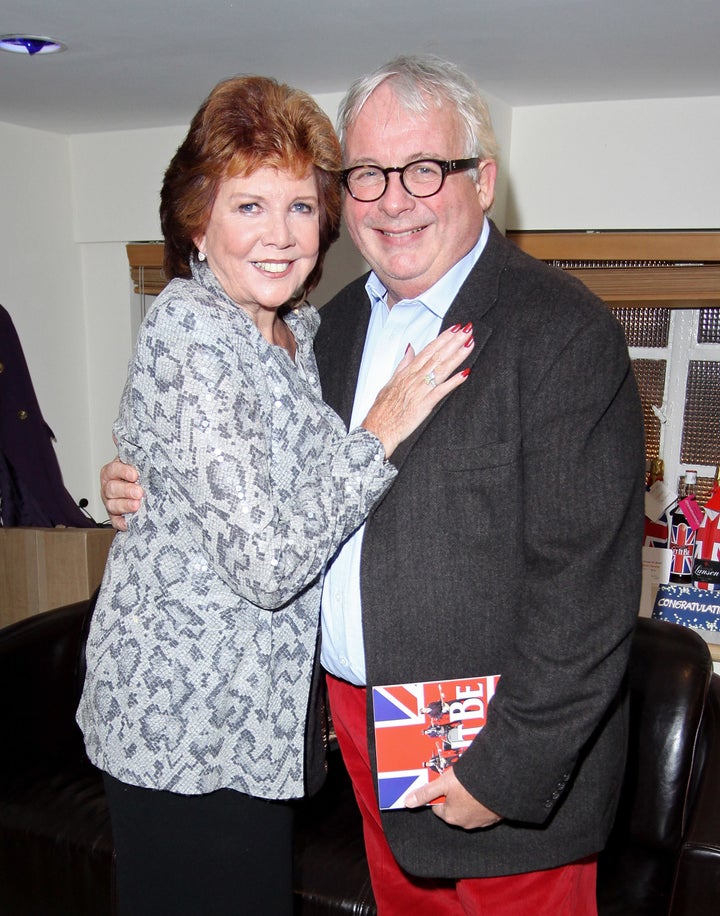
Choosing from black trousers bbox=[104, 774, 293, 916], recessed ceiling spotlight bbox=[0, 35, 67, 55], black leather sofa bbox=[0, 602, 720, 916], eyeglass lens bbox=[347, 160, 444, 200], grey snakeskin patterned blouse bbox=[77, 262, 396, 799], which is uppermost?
recessed ceiling spotlight bbox=[0, 35, 67, 55]

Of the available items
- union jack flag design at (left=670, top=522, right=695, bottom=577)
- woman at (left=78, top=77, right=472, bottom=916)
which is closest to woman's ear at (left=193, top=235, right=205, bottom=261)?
woman at (left=78, top=77, right=472, bottom=916)

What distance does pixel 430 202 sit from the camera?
128cm

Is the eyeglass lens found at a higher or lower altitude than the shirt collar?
higher

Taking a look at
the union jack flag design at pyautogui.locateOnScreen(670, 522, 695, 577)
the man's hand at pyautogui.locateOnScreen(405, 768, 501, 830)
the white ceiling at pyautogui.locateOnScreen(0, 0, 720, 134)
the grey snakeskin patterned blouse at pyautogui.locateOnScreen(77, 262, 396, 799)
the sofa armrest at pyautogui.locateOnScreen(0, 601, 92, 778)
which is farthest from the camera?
the union jack flag design at pyautogui.locateOnScreen(670, 522, 695, 577)

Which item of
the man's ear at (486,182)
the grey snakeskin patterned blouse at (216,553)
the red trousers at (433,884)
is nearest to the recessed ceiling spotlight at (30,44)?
the grey snakeskin patterned blouse at (216,553)

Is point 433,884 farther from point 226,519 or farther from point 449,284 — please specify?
point 449,284

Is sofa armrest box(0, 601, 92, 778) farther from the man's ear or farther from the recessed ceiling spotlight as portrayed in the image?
the man's ear

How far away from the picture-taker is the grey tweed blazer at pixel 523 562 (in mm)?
1113

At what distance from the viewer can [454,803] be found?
1199 mm

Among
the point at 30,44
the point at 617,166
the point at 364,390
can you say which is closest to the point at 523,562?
the point at 364,390

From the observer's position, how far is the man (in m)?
1.12

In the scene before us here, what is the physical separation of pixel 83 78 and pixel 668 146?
1.56m

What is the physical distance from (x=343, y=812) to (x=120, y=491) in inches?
47.3

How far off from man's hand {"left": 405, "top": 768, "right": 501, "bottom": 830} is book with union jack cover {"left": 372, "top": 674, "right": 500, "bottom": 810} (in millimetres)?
13
